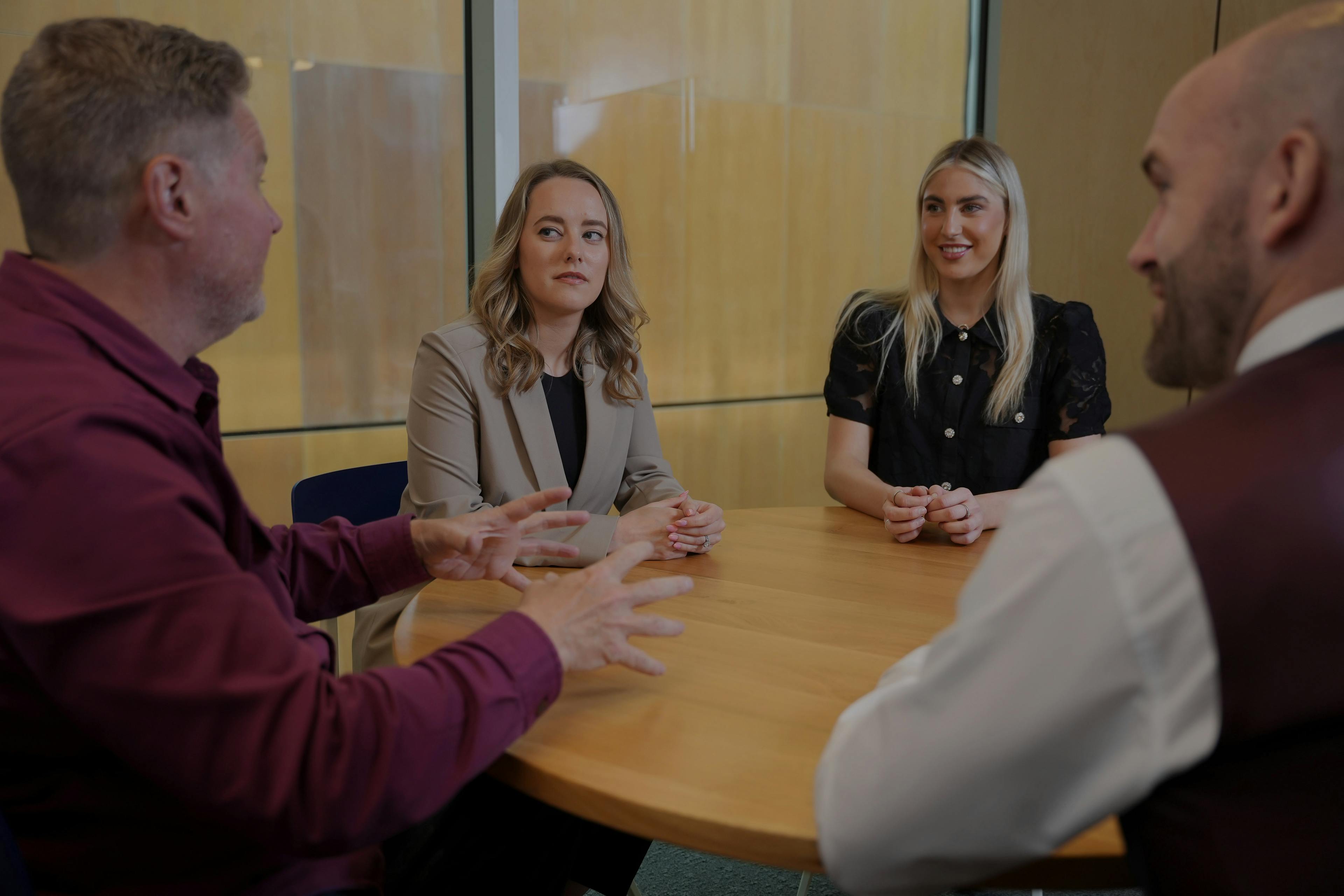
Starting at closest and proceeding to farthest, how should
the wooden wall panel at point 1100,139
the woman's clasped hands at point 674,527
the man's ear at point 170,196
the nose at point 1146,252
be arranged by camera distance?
the nose at point 1146,252
the man's ear at point 170,196
the woman's clasped hands at point 674,527
the wooden wall panel at point 1100,139

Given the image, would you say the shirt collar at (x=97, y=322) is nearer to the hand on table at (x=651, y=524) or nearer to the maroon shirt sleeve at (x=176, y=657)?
the maroon shirt sleeve at (x=176, y=657)

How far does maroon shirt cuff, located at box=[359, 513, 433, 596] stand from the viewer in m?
1.70

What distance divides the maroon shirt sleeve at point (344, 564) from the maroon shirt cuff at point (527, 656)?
593 mm

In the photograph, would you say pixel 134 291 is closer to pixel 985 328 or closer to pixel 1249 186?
pixel 1249 186

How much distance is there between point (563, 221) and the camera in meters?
2.54

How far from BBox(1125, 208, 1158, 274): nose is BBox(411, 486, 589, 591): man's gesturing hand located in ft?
2.94

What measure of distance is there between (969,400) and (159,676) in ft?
7.28

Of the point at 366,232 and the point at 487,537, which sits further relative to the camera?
the point at 366,232

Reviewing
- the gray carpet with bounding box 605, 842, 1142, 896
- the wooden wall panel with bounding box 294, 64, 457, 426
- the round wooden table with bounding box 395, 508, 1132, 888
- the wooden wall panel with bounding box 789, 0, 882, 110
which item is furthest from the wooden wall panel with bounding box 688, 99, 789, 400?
the round wooden table with bounding box 395, 508, 1132, 888

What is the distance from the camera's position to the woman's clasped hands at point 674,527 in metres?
2.03

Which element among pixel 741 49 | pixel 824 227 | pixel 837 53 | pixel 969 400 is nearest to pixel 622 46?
pixel 741 49

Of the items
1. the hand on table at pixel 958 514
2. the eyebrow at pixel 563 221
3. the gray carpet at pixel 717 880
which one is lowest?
the gray carpet at pixel 717 880

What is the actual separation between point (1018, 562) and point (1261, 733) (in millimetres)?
221

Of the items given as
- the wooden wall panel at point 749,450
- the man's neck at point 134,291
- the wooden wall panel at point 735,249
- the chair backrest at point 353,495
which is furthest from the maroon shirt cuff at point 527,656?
the wooden wall panel at point 735,249
